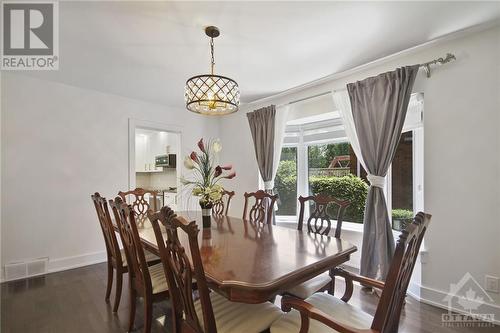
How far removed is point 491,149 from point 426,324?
155cm

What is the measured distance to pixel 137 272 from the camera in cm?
176

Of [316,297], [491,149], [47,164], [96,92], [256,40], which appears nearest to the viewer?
[316,297]

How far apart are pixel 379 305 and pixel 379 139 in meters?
1.95

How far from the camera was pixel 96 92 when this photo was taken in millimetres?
3408

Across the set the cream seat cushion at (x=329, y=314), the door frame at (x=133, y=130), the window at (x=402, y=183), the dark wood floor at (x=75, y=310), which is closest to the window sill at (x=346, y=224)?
the window at (x=402, y=183)

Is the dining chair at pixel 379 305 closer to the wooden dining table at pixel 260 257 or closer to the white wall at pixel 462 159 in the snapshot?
the wooden dining table at pixel 260 257

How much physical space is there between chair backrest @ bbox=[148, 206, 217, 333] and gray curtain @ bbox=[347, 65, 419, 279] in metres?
1.99

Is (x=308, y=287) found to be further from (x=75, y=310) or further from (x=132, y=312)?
(x=75, y=310)

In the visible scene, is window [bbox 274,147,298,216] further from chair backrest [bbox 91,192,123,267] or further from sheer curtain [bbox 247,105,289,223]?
chair backrest [bbox 91,192,123,267]

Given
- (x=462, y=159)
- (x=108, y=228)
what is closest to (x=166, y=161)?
(x=108, y=228)

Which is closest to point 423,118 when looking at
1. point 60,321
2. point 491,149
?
point 491,149

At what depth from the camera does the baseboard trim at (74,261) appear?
3.01 meters

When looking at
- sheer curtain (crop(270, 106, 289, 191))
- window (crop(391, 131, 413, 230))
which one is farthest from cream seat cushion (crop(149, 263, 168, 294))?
window (crop(391, 131, 413, 230))

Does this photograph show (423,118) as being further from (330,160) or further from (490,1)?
(330,160)
